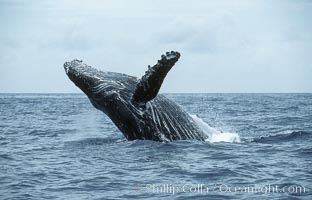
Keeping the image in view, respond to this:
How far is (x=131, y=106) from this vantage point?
29.6 feet

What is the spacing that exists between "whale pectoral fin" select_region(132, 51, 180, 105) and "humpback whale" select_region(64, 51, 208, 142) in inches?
1.3

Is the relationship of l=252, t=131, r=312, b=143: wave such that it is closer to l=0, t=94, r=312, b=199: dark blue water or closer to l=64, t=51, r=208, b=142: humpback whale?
l=0, t=94, r=312, b=199: dark blue water

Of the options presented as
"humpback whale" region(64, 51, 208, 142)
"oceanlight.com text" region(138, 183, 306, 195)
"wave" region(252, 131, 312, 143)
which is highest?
"humpback whale" region(64, 51, 208, 142)

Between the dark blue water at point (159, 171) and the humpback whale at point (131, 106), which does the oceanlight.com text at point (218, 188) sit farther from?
the humpback whale at point (131, 106)

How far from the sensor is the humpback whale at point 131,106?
9.04 meters

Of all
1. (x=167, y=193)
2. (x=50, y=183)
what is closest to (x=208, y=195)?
(x=167, y=193)

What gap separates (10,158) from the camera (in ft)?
31.5

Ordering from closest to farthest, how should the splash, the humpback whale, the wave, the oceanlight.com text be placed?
1. the oceanlight.com text
2. the humpback whale
3. the splash
4. the wave

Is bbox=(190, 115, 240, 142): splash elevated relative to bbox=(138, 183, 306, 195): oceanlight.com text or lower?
elevated

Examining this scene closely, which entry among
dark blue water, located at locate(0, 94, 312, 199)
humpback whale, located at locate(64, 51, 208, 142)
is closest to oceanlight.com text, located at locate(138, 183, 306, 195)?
dark blue water, located at locate(0, 94, 312, 199)

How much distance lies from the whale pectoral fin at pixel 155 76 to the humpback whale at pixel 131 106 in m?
0.03

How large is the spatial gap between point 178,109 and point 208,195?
3.58 metres

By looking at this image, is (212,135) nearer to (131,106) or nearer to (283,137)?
(283,137)

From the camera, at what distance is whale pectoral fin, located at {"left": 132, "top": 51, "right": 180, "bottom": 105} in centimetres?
792
